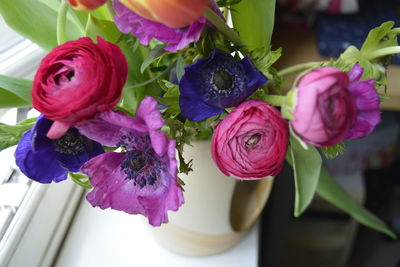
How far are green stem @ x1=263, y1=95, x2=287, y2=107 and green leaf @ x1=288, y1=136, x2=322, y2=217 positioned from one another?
46mm

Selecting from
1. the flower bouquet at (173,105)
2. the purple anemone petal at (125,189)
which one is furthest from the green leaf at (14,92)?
the purple anemone petal at (125,189)

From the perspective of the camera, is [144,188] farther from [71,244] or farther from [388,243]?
[388,243]

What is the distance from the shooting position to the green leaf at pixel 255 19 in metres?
0.39

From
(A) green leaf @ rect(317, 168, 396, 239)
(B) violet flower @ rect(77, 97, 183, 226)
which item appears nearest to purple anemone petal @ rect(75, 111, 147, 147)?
(B) violet flower @ rect(77, 97, 183, 226)

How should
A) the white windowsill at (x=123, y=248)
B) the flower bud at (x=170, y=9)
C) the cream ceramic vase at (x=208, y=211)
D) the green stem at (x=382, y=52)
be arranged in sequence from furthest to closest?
the white windowsill at (x=123, y=248)
the cream ceramic vase at (x=208, y=211)
the green stem at (x=382, y=52)
the flower bud at (x=170, y=9)

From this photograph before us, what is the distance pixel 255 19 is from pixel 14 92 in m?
0.22

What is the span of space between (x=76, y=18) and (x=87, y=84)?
0.57 feet

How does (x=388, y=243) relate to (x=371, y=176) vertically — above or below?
below

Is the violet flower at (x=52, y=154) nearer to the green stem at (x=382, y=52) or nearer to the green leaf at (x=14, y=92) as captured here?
the green leaf at (x=14, y=92)

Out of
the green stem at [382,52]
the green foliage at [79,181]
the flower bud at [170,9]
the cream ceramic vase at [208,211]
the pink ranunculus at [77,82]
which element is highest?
the flower bud at [170,9]

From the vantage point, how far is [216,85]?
0.32 meters

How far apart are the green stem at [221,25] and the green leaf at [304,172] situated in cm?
9

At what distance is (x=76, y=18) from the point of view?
0.41m

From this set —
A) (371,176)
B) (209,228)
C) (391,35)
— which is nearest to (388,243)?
(371,176)
